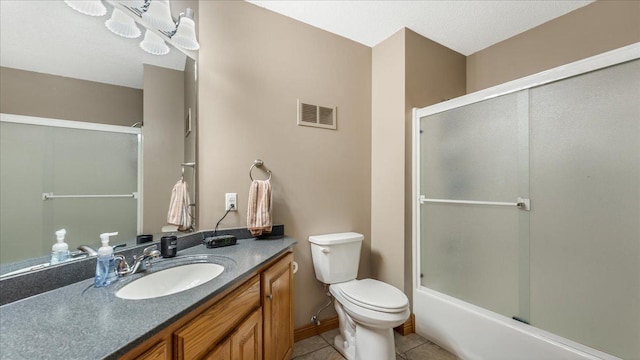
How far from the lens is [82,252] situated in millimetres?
1034

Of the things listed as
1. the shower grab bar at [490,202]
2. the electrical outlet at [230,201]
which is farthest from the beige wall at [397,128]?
the electrical outlet at [230,201]

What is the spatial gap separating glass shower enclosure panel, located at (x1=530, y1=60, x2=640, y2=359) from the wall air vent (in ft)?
4.32

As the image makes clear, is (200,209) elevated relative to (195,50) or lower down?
lower down

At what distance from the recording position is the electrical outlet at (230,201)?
171 cm

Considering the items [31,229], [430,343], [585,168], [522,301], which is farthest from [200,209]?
[585,168]

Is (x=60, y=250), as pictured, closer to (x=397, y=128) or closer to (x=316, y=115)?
(x=316, y=115)

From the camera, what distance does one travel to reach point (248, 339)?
1.09 meters

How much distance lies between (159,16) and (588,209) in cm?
244

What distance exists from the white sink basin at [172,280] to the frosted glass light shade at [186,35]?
49.1 inches

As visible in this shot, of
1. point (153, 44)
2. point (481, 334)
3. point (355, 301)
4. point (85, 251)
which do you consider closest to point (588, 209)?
point (481, 334)

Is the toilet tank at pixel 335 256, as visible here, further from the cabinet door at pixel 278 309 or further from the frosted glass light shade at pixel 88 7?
the frosted glass light shade at pixel 88 7

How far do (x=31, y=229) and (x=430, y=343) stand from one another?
235cm

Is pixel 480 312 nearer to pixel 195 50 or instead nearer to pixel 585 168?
pixel 585 168

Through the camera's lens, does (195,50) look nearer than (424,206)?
Yes
